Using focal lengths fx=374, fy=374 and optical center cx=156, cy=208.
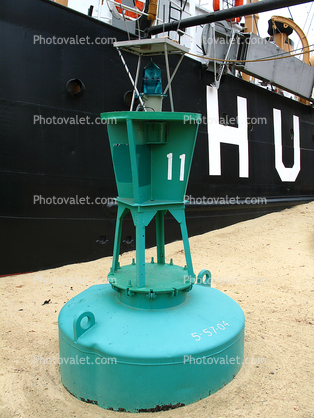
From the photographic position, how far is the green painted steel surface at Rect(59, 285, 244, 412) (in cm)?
295

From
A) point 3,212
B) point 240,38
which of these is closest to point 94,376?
point 3,212

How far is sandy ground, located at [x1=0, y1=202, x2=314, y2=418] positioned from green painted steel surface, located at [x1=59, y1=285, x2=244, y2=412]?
116 millimetres

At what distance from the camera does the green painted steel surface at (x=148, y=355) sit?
2.95 metres

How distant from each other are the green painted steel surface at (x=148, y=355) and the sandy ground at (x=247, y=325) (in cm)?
12

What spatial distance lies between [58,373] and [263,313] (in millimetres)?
2764

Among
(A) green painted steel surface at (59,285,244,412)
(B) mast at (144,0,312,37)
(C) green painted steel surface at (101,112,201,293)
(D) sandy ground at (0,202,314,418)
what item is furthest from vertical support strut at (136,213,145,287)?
(B) mast at (144,0,312,37)

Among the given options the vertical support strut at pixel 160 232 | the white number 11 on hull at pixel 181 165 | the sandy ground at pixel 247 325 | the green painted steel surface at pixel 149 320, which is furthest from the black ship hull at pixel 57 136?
the white number 11 on hull at pixel 181 165

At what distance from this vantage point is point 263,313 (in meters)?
5.02

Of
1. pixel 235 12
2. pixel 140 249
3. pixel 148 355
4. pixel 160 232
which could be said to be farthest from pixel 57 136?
pixel 148 355

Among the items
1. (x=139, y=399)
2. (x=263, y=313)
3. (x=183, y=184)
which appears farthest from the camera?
(x=263, y=313)

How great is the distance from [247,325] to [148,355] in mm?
2164

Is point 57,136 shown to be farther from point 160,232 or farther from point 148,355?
point 148,355

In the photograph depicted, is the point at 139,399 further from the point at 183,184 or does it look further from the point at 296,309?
the point at 296,309

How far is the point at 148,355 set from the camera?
9.53ft
